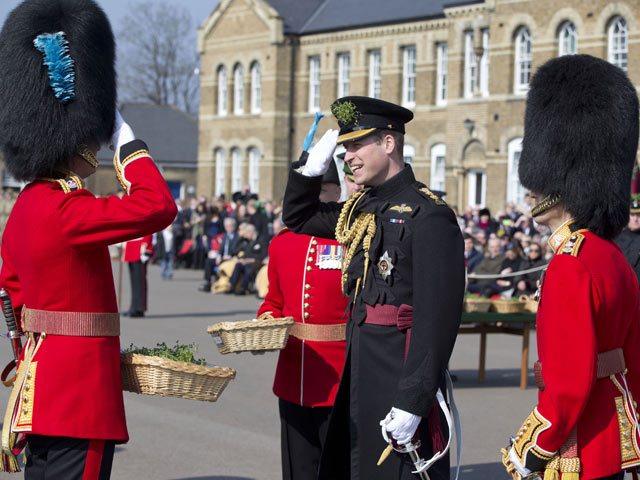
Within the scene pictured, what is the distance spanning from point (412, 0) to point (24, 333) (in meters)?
33.6

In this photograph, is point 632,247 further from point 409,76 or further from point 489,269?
point 409,76

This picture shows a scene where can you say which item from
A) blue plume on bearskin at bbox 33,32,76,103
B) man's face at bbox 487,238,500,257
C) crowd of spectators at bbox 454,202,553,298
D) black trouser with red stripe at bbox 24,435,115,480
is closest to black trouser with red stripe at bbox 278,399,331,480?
black trouser with red stripe at bbox 24,435,115,480

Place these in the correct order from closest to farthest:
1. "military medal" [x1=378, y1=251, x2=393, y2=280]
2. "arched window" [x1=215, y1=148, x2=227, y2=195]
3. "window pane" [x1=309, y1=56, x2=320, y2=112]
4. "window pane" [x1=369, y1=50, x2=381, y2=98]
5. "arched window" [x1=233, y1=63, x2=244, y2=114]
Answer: "military medal" [x1=378, y1=251, x2=393, y2=280] → "window pane" [x1=369, y1=50, x2=381, y2=98] → "window pane" [x1=309, y1=56, x2=320, y2=112] → "arched window" [x1=233, y1=63, x2=244, y2=114] → "arched window" [x1=215, y1=148, x2=227, y2=195]

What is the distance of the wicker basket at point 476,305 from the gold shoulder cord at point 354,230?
6582mm

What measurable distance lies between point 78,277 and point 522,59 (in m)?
27.6

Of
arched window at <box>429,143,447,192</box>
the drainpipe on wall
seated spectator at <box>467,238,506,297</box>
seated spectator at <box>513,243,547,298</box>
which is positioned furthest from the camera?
the drainpipe on wall

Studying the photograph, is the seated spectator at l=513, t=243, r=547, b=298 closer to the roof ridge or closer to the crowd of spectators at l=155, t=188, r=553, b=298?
the crowd of spectators at l=155, t=188, r=553, b=298

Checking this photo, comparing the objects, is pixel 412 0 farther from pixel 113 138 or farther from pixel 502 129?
pixel 113 138

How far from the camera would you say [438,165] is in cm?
3466

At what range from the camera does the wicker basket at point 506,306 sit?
36.7 feet

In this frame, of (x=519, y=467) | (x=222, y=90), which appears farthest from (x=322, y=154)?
(x=222, y=90)

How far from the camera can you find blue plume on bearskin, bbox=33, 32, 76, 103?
4.17 m

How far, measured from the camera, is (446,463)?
13.6 feet

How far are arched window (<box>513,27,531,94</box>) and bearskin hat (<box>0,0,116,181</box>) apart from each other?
1056 inches
